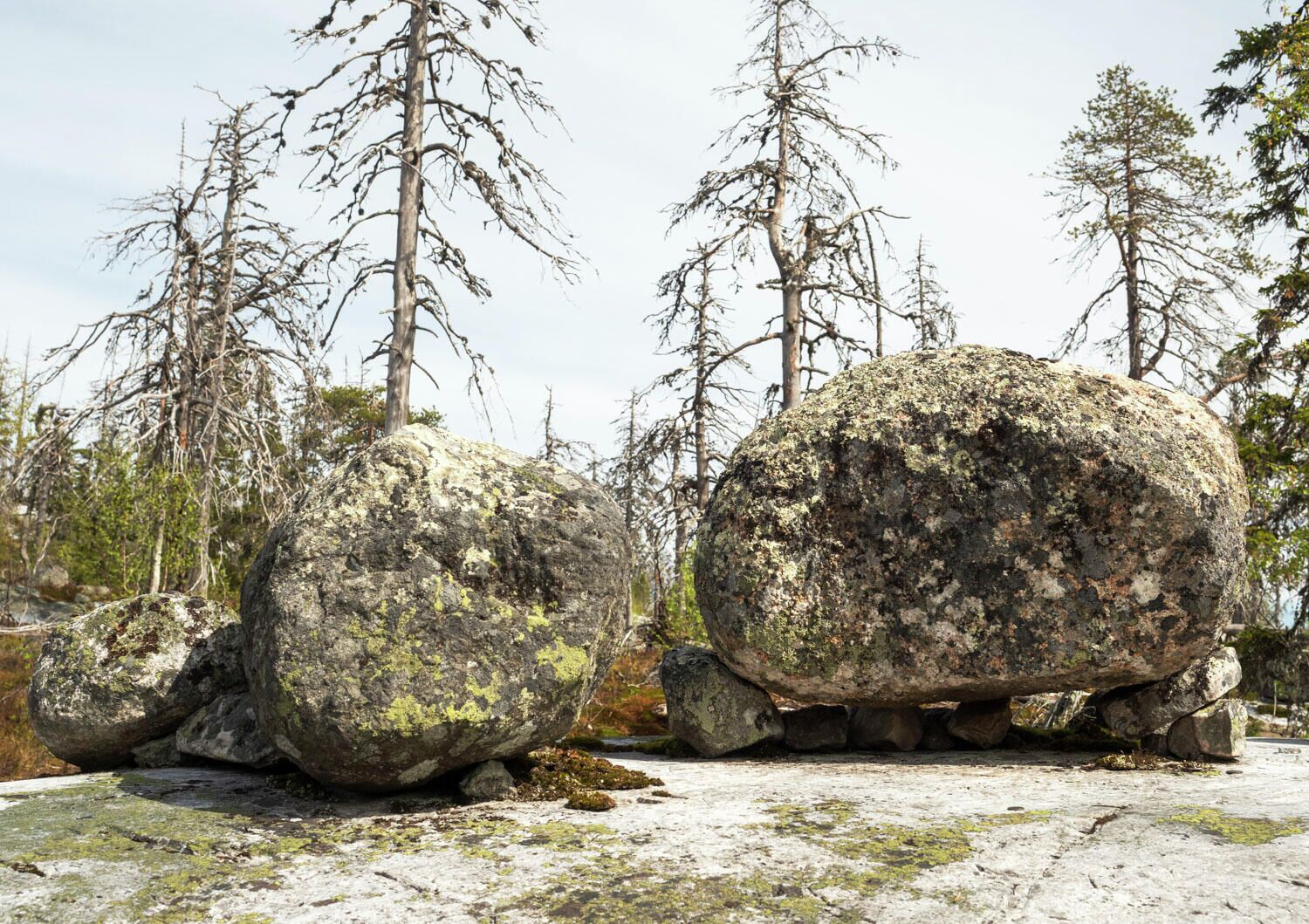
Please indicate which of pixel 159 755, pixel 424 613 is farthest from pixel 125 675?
pixel 424 613

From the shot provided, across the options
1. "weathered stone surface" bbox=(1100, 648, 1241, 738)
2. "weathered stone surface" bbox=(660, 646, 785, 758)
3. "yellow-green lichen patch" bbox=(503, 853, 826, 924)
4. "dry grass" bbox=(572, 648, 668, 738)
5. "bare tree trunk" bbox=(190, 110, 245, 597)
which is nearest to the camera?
"yellow-green lichen patch" bbox=(503, 853, 826, 924)

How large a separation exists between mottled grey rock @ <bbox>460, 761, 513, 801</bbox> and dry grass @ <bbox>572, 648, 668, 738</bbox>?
3.18 m

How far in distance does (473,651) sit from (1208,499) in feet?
23.0

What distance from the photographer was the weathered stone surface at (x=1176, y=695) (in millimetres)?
9430

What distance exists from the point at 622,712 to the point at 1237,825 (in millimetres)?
8847

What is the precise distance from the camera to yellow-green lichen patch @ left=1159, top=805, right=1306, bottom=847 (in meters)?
6.21

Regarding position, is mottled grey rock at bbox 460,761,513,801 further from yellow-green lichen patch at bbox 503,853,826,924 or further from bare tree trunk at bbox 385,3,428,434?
bare tree trunk at bbox 385,3,428,434

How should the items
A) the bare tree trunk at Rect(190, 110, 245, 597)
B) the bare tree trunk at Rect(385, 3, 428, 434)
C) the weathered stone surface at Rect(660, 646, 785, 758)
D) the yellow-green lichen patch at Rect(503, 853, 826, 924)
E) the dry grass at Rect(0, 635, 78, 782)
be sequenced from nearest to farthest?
the yellow-green lichen patch at Rect(503, 853, 826, 924) < the weathered stone surface at Rect(660, 646, 785, 758) < the bare tree trunk at Rect(385, 3, 428, 434) < the dry grass at Rect(0, 635, 78, 782) < the bare tree trunk at Rect(190, 110, 245, 597)

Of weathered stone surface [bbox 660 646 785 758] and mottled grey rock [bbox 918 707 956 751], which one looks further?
mottled grey rock [bbox 918 707 956 751]

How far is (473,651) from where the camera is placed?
7.41 metres

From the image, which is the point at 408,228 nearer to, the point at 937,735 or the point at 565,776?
the point at 565,776

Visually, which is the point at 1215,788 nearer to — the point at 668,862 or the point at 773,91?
the point at 668,862

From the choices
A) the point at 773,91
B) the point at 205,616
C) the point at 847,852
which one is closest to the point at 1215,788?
the point at 847,852

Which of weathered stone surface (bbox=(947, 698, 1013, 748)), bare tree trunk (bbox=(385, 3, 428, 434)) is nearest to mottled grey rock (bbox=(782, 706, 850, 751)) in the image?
weathered stone surface (bbox=(947, 698, 1013, 748))
